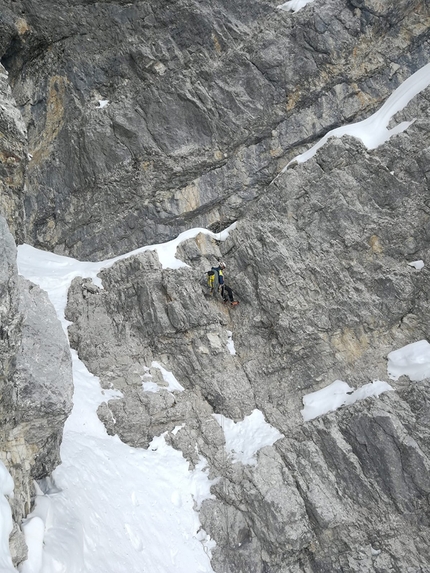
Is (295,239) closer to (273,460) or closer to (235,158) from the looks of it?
(235,158)

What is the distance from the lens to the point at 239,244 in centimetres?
1711

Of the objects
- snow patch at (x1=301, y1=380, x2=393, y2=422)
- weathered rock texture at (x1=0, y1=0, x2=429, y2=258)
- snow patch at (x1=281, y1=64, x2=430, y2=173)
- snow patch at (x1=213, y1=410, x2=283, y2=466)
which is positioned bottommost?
snow patch at (x1=213, y1=410, x2=283, y2=466)

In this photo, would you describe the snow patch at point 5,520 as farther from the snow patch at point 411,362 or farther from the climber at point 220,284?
the climber at point 220,284

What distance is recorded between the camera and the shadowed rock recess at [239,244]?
1104 cm

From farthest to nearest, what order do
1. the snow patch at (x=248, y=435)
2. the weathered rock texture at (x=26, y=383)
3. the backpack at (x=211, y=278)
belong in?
1. the backpack at (x=211, y=278)
2. the snow patch at (x=248, y=435)
3. the weathered rock texture at (x=26, y=383)

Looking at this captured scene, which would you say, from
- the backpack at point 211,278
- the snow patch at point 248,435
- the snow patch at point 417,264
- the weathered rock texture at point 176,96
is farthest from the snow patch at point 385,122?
the snow patch at point 248,435

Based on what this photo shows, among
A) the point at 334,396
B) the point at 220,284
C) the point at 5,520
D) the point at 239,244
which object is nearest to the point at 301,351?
the point at 334,396

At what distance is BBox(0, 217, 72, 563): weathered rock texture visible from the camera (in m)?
6.39

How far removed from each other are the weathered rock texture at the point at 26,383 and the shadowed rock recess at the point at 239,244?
0.13 feet

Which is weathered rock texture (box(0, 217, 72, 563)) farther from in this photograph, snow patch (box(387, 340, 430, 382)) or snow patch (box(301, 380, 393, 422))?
snow patch (box(387, 340, 430, 382))

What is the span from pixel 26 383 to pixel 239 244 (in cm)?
1098

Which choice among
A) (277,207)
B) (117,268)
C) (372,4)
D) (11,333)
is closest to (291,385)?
(277,207)

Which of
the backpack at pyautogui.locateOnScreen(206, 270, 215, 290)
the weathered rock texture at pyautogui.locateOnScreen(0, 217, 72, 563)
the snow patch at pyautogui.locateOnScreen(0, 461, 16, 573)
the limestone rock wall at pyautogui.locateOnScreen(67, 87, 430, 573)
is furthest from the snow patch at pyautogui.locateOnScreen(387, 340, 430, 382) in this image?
the snow patch at pyautogui.locateOnScreen(0, 461, 16, 573)

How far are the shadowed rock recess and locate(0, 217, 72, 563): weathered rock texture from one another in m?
0.04
